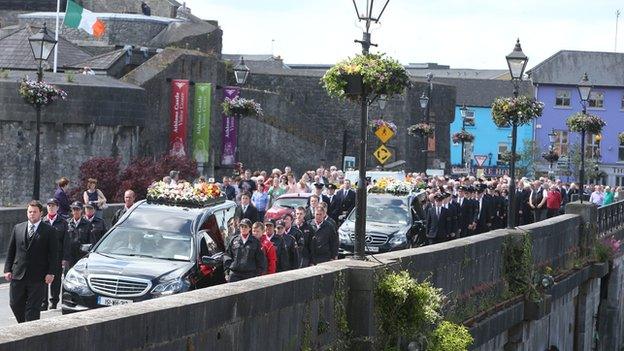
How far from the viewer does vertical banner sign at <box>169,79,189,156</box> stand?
51656mm

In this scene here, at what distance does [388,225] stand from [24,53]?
29541mm

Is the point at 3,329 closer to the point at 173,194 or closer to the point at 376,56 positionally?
the point at 376,56

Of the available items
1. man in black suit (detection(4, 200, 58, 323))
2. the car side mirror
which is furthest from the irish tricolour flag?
man in black suit (detection(4, 200, 58, 323))

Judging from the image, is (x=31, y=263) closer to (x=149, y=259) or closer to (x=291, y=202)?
(x=149, y=259)

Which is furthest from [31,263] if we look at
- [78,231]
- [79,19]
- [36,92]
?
[79,19]

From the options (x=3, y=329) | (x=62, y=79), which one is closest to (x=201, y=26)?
(x=62, y=79)

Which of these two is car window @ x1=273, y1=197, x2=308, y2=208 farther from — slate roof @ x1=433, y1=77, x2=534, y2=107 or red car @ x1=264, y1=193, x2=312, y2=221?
slate roof @ x1=433, y1=77, x2=534, y2=107

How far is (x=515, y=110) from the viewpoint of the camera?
86.6 feet

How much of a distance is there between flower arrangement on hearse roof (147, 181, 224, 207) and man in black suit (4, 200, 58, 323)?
3445 mm

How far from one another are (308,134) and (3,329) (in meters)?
56.3

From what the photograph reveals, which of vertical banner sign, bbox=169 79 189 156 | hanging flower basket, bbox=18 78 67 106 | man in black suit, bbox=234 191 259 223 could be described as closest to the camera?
man in black suit, bbox=234 191 259 223

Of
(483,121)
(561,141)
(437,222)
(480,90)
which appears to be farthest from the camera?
(480,90)

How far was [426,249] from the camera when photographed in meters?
16.6

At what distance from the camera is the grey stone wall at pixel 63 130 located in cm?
4331
